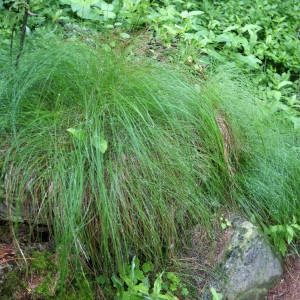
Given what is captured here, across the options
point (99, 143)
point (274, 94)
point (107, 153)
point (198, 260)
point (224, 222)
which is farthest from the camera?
point (274, 94)

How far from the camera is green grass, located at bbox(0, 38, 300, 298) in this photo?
2.32 metres

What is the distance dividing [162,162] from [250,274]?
95cm

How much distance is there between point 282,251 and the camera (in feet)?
9.80

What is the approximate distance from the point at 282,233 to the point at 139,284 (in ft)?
3.70

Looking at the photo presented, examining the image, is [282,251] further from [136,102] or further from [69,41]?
[69,41]

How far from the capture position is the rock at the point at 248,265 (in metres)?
2.76

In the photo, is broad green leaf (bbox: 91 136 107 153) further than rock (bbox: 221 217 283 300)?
No

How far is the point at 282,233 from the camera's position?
9.81 feet

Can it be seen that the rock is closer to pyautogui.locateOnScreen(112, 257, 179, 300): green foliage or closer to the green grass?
the green grass

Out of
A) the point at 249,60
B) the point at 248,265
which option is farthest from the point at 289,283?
the point at 249,60

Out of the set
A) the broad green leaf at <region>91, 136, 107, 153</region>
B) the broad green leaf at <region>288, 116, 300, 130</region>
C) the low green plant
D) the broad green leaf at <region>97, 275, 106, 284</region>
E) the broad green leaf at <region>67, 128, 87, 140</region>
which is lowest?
the broad green leaf at <region>97, 275, 106, 284</region>

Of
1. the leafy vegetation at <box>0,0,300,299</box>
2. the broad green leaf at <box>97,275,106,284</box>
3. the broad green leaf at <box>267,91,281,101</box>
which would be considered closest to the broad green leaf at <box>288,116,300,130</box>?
the leafy vegetation at <box>0,0,300,299</box>

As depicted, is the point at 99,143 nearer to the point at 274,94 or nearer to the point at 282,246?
the point at 282,246

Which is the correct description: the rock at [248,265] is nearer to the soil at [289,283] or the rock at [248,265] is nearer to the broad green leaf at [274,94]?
the soil at [289,283]
